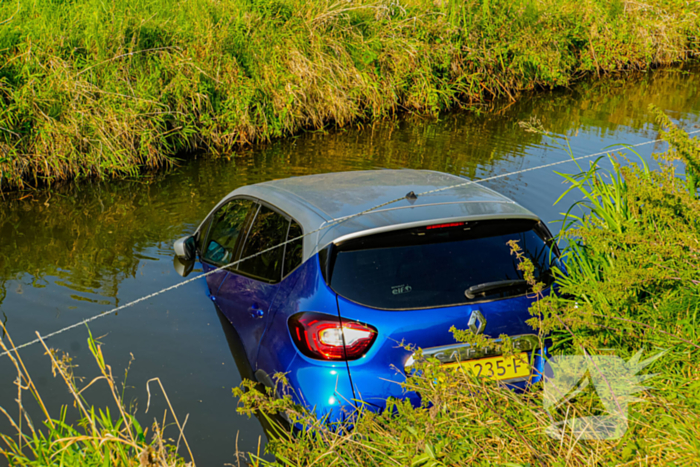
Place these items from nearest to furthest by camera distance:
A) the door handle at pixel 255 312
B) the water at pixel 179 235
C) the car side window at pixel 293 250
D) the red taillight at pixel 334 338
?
the red taillight at pixel 334 338 → the car side window at pixel 293 250 → the door handle at pixel 255 312 → the water at pixel 179 235

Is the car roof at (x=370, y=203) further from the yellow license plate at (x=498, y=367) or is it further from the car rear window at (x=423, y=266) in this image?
the yellow license plate at (x=498, y=367)

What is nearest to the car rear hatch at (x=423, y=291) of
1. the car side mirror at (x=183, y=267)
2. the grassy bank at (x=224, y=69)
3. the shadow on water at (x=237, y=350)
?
the shadow on water at (x=237, y=350)

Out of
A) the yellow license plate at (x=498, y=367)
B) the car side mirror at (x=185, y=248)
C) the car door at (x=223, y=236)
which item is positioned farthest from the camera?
the car side mirror at (x=185, y=248)

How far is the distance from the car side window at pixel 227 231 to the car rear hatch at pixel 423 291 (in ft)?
4.78

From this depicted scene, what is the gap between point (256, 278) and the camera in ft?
12.7

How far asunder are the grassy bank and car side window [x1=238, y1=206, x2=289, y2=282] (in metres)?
5.57

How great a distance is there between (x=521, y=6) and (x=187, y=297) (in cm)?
1422

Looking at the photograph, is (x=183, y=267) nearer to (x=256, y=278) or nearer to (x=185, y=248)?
(x=185, y=248)

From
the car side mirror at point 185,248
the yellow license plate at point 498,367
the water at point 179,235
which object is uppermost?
the yellow license plate at point 498,367

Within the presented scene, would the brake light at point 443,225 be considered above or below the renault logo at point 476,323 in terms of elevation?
above

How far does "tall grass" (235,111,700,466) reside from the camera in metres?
2.53

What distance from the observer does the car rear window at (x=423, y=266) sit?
3012 millimetres

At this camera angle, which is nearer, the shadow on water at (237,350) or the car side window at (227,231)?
the shadow on water at (237,350)

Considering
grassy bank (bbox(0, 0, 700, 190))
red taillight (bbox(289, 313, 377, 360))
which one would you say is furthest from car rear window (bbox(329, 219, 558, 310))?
grassy bank (bbox(0, 0, 700, 190))
